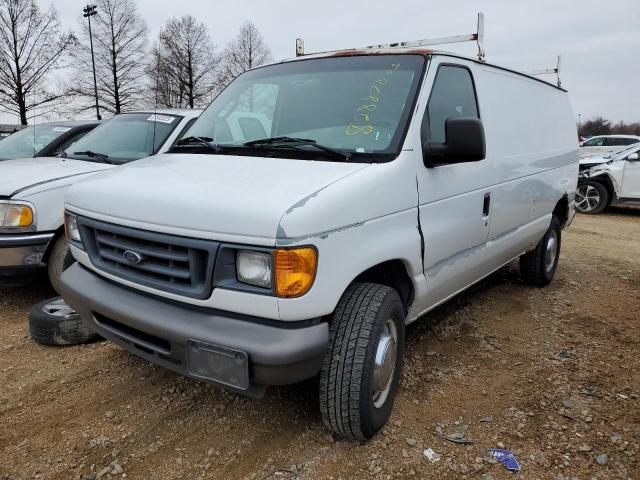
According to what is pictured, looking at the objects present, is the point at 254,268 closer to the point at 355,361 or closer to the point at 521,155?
the point at 355,361

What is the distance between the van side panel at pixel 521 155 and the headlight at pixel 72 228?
271 centimetres

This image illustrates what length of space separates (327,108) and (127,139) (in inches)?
122

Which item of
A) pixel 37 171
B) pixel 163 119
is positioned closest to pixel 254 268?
pixel 37 171

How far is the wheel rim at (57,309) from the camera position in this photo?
143 inches

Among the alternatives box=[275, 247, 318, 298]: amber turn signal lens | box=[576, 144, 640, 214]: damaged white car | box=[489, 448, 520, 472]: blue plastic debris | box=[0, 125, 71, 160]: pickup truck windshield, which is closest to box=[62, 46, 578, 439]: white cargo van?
box=[275, 247, 318, 298]: amber turn signal lens

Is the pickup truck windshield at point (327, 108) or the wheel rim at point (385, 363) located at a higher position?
the pickup truck windshield at point (327, 108)

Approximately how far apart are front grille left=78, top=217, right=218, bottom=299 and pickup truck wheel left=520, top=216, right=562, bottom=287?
13.2ft

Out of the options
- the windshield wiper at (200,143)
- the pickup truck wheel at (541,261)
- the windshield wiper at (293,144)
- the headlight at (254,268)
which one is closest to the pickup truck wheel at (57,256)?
the windshield wiper at (200,143)

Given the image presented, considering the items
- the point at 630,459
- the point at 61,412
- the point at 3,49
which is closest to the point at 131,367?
the point at 61,412

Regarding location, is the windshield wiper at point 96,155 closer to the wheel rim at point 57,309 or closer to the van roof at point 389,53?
the wheel rim at point 57,309

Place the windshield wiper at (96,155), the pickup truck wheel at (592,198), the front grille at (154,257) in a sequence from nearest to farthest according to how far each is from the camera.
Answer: the front grille at (154,257) → the windshield wiper at (96,155) → the pickup truck wheel at (592,198)

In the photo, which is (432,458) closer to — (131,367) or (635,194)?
(131,367)

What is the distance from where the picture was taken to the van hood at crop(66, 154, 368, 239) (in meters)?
2.12

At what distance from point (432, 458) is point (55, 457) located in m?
1.87
